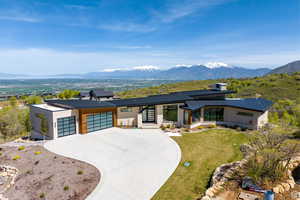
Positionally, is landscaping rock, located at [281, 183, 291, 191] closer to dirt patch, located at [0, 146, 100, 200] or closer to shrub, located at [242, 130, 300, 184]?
shrub, located at [242, 130, 300, 184]

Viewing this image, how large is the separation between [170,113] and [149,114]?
2776mm

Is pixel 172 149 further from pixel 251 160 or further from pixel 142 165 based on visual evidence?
pixel 251 160

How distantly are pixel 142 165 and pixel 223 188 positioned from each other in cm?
577

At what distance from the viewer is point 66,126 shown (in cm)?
1912

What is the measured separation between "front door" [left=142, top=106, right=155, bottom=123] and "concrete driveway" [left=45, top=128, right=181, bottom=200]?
2.21m

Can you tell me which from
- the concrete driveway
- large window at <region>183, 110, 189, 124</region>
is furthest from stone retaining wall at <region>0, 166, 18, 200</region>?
large window at <region>183, 110, 189, 124</region>

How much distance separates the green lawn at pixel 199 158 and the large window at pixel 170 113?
12.7 feet

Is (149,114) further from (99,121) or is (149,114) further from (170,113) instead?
(99,121)

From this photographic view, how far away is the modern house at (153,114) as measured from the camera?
20.0 meters

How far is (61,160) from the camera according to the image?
539 inches

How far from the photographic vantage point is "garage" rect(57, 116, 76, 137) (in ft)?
61.1

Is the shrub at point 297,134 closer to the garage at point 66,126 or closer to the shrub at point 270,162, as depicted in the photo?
the shrub at point 270,162

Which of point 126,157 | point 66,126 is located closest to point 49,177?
point 126,157

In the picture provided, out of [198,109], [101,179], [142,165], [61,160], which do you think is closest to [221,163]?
[142,165]
